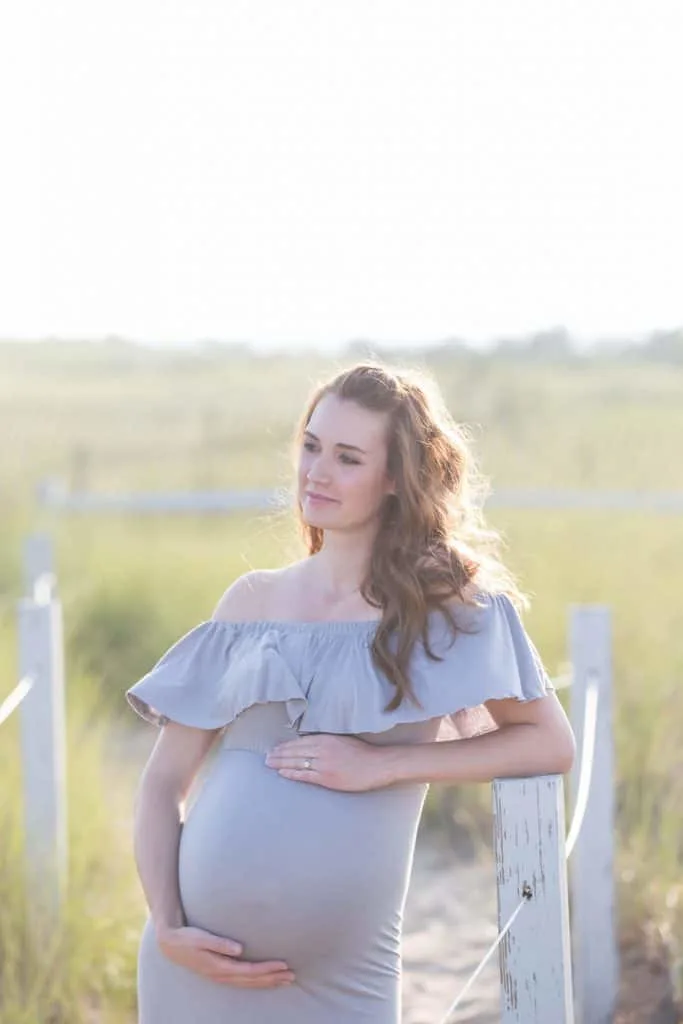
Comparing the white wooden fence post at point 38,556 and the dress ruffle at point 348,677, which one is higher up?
the dress ruffle at point 348,677

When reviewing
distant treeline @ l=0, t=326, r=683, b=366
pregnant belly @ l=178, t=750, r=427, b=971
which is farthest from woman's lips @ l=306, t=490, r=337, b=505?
distant treeline @ l=0, t=326, r=683, b=366

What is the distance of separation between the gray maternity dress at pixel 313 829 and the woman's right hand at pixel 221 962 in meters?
0.02

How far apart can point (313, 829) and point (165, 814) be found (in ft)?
0.89

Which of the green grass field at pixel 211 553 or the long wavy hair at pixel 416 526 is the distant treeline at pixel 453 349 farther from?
the long wavy hair at pixel 416 526

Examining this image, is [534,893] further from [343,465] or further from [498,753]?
[343,465]

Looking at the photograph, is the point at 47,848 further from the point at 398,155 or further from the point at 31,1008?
the point at 398,155

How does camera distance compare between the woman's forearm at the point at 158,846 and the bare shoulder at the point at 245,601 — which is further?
the bare shoulder at the point at 245,601

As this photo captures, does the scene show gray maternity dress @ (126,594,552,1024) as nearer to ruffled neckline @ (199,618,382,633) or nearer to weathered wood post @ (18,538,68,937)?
ruffled neckline @ (199,618,382,633)

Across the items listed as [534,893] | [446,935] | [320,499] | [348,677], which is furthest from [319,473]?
[446,935]

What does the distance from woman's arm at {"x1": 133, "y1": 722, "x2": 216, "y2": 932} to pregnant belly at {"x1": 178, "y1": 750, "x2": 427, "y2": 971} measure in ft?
0.13

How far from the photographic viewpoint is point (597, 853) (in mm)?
3854

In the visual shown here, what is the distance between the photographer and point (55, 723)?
3818mm

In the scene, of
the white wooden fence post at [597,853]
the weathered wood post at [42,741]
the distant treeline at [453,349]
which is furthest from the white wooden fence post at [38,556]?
the distant treeline at [453,349]

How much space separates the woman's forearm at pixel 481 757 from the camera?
2.27 metres
